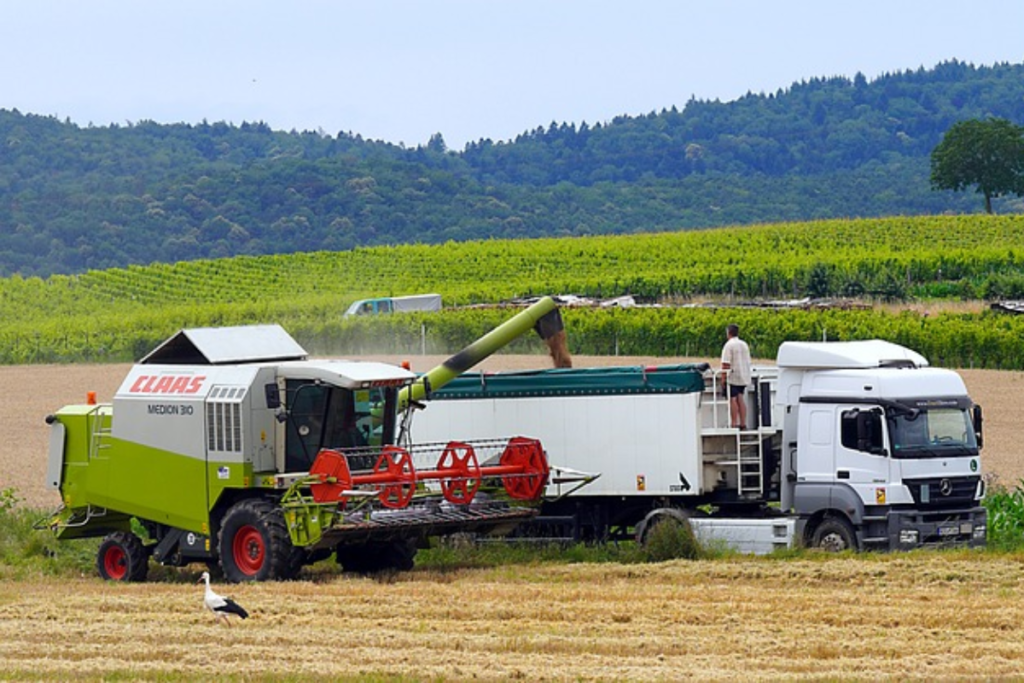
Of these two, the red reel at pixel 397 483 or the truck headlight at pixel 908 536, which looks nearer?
the red reel at pixel 397 483

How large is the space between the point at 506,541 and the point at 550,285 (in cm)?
5562

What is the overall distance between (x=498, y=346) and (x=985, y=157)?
9954cm

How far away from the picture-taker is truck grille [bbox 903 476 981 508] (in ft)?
69.9

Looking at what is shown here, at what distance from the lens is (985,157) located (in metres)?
118

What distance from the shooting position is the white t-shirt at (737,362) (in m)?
22.4

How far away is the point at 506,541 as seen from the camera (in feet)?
77.6

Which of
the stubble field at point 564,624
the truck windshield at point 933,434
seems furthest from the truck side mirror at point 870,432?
the stubble field at point 564,624

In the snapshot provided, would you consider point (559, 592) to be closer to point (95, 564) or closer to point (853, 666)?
point (853, 666)

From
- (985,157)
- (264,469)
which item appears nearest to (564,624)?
(264,469)

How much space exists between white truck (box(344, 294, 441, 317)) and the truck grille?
152ft

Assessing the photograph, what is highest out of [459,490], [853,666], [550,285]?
[550,285]

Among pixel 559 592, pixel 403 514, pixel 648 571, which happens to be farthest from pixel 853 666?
pixel 403 514

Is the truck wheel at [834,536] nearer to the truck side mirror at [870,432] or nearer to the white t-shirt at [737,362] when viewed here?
the truck side mirror at [870,432]

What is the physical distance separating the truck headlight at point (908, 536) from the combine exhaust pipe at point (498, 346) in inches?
233
